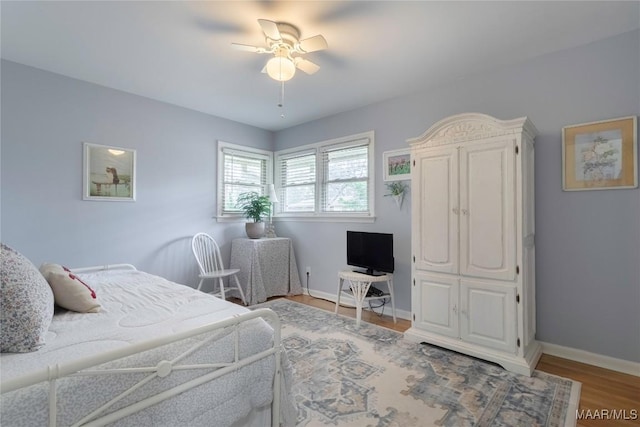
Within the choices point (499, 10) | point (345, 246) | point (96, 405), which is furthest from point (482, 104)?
point (96, 405)

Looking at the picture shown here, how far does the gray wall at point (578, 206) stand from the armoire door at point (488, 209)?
21.1 inches

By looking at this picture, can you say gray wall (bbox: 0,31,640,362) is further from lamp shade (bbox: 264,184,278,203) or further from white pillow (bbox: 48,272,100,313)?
white pillow (bbox: 48,272,100,313)

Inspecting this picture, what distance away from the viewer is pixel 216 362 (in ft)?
4.09

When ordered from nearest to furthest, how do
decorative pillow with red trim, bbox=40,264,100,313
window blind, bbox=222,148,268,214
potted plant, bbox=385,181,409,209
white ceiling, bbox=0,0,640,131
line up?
decorative pillow with red trim, bbox=40,264,100,313, white ceiling, bbox=0,0,640,131, potted plant, bbox=385,181,409,209, window blind, bbox=222,148,268,214

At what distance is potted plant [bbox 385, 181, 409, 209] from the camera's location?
10.8 ft

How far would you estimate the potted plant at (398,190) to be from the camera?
3305 millimetres

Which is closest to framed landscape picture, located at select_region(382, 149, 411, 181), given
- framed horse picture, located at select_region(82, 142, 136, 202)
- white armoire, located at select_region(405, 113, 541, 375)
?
white armoire, located at select_region(405, 113, 541, 375)

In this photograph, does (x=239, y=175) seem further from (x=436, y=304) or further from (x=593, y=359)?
(x=593, y=359)

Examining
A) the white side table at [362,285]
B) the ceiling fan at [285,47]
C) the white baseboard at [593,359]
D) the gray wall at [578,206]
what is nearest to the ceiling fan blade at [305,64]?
the ceiling fan at [285,47]

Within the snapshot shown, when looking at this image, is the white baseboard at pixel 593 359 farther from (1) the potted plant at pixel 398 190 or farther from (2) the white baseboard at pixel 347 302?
(1) the potted plant at pixel 398 190

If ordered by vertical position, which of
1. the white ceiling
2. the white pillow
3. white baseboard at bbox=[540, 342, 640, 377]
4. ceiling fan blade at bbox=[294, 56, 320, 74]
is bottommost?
white baseboard at bbox=[540, 342, 640, 377]

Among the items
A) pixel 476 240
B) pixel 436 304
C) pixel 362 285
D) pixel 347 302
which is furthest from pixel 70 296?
pixel 347 302

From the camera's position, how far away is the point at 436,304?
2611mm

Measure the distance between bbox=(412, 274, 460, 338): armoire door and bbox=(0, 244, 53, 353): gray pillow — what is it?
8.40 ft
